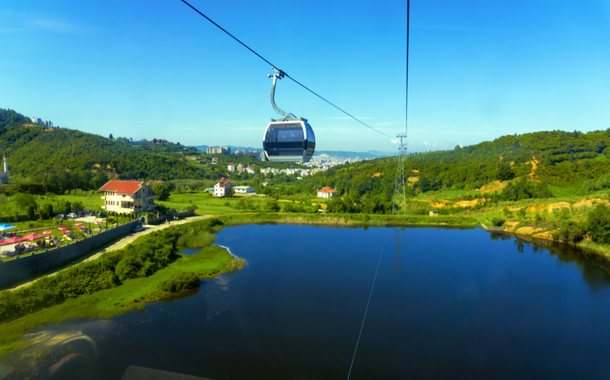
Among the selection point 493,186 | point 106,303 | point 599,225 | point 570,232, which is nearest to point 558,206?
point 570,232

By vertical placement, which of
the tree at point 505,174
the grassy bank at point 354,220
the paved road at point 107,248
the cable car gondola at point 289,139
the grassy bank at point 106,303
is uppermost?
the cable car gondola at point 289,139

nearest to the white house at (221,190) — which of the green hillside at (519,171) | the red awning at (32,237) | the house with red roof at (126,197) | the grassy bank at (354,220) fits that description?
the green hillside at (519,171)

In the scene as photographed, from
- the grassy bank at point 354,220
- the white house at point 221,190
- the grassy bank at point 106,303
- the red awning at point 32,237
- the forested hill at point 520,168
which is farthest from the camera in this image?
the white house at point 221,190

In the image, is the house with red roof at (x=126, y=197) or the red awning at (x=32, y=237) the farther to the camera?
the house with red roof at (x=126, y=197)

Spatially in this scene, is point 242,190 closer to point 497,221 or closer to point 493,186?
point 493,186

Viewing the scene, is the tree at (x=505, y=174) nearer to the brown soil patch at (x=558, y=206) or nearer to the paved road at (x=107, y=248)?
the brown soil patch at (x=558, y=206)

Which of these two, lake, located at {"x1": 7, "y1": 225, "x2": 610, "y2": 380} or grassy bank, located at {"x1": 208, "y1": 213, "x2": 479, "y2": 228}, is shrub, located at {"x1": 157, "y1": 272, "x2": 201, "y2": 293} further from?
grassy bank, located at {"x1": 208, "y1": 213, "x2": 479, "y2": 228}
